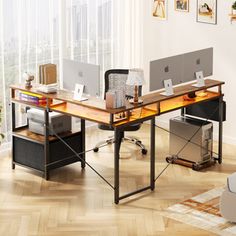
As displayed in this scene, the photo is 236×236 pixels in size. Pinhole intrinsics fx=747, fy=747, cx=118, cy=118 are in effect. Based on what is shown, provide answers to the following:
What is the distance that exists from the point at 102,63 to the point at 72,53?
1.86 feet

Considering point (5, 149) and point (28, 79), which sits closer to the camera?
point (28, 79)

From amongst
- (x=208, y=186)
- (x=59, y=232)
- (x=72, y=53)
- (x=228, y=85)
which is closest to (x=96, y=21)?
(x=72, y=53)

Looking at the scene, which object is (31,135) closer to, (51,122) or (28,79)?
(51,122)

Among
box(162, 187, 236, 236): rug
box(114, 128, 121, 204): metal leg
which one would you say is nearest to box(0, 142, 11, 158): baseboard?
box(114, 128, 121, 204): metal leg

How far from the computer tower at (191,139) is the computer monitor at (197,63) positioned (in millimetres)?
526

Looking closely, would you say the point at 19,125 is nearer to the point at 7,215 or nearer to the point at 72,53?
the point at 72,53

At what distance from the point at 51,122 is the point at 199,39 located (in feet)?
7.92

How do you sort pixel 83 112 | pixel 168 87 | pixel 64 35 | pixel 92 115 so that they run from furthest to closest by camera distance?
pixel 64 35 < pixel 168 87 < pixel 83 112 < pixel 92 115

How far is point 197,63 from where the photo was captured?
8.16 meters

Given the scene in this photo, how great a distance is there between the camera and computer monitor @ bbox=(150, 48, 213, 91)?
758cm

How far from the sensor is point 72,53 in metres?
9.37

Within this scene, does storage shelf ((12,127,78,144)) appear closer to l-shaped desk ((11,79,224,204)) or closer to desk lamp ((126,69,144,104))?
l-shaped desk ((11,79,224,204))

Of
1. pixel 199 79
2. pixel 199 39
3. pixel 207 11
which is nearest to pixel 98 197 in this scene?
pixel 199 79

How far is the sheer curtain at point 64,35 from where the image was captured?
8.58 m
